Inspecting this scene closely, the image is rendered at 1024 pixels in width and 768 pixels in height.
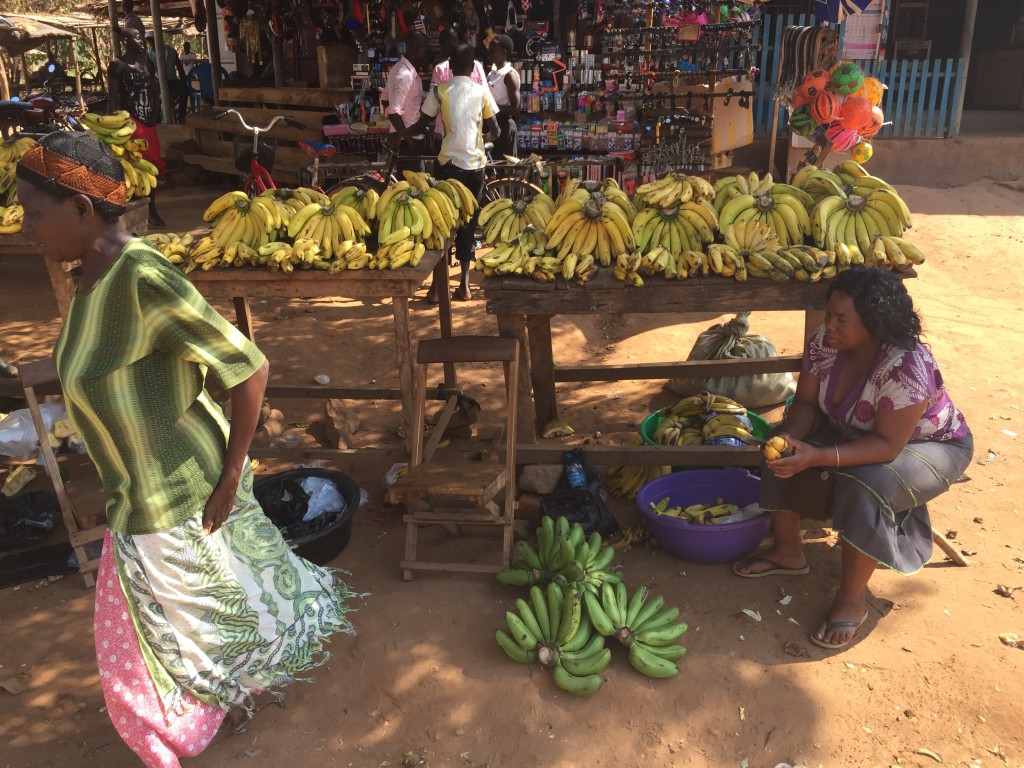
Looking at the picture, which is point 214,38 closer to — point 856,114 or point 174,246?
point 174,246

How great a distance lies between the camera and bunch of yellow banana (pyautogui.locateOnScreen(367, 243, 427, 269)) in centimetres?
419

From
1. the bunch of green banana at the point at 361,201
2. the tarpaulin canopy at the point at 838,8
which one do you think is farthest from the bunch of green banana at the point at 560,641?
the tarpaulin canopy at the point at 838,8

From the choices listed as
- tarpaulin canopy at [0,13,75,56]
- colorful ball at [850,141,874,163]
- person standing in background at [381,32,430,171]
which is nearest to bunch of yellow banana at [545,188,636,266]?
colorful ball at [850,141,874,163]

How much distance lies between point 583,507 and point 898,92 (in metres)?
9.46

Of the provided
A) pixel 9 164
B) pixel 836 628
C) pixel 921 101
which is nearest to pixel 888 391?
pixel 836 628

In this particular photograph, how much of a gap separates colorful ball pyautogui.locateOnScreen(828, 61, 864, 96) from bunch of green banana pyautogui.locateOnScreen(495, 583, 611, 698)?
15.5 ft

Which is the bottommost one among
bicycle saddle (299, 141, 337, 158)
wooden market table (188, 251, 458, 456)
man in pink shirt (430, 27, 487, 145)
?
wooden market table (188, 251, 458, 456)

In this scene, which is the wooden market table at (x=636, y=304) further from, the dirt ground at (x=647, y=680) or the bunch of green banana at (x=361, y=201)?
the bunch of green banana at (x=361, y=201)

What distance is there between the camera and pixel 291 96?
11914 mm

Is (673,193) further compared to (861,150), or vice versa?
(861,150)

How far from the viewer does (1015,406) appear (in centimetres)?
541

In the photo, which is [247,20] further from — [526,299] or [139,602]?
[139,602]

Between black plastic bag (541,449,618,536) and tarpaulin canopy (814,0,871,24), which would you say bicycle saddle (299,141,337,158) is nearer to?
tarpaulin canopy (814,0,871,24)

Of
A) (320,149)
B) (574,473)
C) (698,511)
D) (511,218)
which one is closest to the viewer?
(698,511)
